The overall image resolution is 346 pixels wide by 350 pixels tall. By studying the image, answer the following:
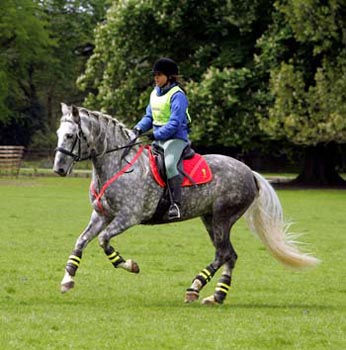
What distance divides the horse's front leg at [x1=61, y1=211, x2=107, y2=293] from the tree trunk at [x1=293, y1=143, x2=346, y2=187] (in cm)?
3583

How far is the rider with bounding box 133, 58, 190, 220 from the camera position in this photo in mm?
13641

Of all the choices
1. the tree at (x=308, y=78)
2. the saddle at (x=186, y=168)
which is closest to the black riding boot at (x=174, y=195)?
the saddle at (x=186, y=168)

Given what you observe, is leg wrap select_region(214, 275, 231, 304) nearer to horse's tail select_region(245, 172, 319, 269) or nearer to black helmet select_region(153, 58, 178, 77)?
horse's tail select_region(245, 172, 319, 269)

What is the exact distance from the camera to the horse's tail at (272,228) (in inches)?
563

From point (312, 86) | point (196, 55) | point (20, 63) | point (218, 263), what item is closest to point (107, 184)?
point (218, 263)

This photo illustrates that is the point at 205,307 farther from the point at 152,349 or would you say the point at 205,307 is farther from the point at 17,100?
the point at 17,100

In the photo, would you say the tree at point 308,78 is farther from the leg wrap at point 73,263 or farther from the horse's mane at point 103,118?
the leg wrap at point 73,263

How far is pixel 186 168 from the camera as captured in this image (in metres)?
14.0

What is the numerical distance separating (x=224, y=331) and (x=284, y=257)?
3.46 m

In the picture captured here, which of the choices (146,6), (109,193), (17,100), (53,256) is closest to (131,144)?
(109,193)

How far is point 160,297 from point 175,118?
2.33m

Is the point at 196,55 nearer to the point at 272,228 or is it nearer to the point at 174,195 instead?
the point at 272,228

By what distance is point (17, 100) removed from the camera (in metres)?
81.2

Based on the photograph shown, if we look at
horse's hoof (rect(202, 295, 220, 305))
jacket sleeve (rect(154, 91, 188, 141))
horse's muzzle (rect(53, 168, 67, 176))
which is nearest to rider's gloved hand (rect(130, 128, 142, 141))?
jacket sleeve (rect(154, 91, 188, 141))
